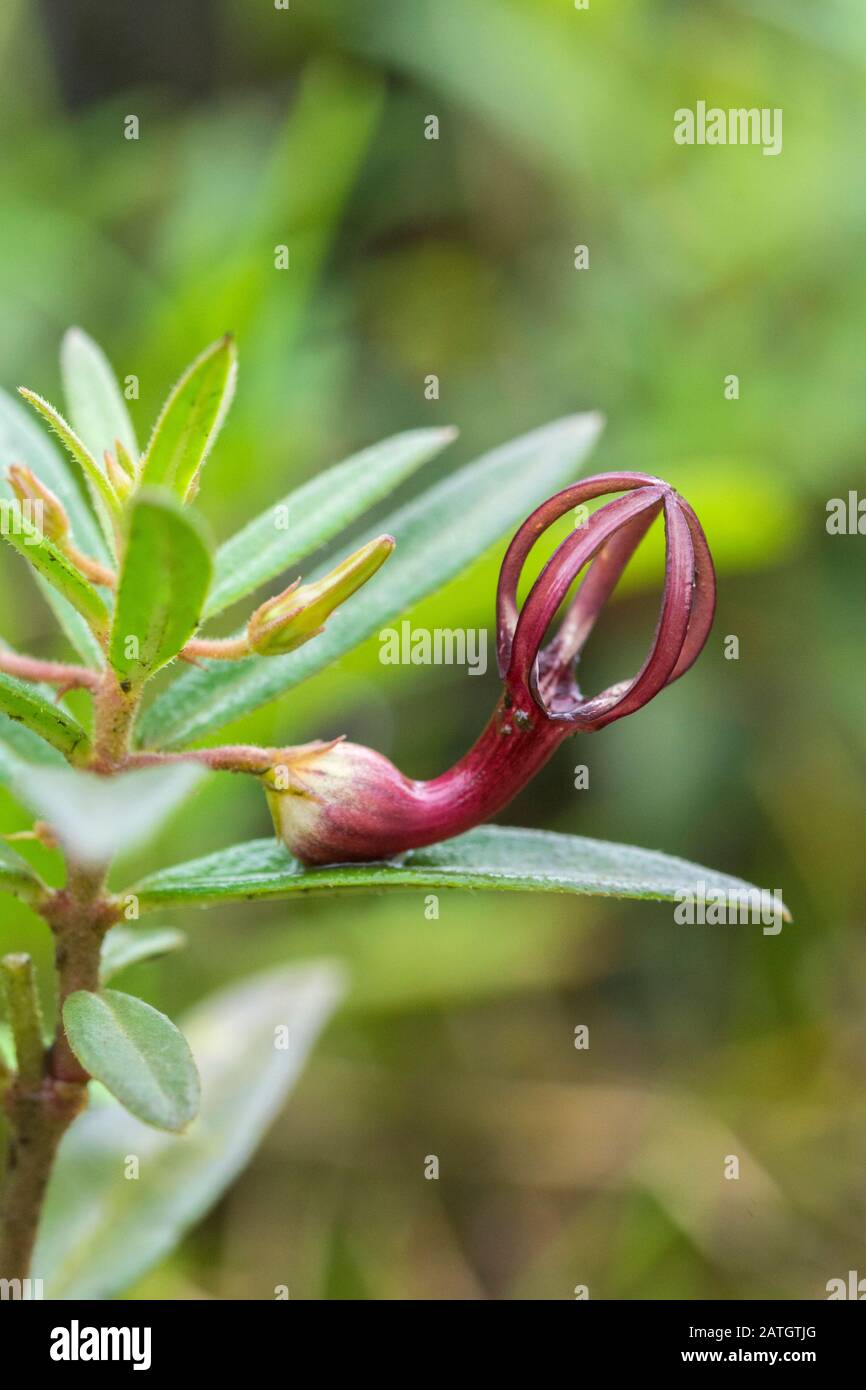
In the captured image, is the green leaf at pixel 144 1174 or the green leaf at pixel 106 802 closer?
the green leaf at pixel 106 802

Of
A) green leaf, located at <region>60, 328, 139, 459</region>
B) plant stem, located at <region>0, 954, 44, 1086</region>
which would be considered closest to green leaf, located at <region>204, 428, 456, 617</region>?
green leaf, located at <region>60, 328, 139, 459</region>

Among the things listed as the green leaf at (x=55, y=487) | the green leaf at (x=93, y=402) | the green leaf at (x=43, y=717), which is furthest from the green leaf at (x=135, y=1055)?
the green leaf at (x=93, y=402)

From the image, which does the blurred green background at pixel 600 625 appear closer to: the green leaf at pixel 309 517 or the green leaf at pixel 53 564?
the green leaf at pixel 309 517

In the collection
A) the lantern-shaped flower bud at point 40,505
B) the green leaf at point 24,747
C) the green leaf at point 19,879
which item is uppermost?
the lantern-shaped flower bud at point 40,505

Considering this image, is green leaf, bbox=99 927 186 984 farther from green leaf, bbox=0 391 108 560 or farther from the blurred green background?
the blurred green background

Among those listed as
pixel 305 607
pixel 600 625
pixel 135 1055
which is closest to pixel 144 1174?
pixel 135 1055
